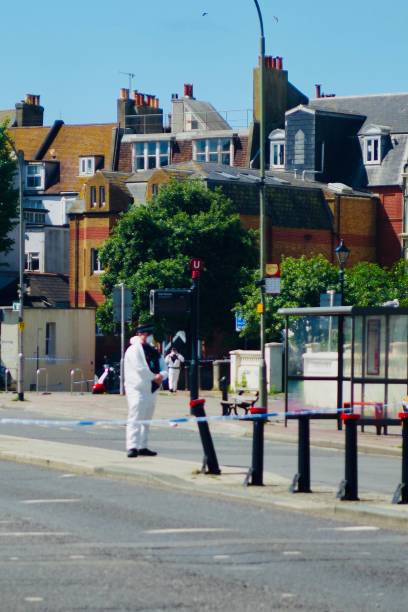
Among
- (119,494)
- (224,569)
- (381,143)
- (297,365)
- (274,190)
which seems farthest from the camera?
(381,143)

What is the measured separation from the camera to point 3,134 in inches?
2672

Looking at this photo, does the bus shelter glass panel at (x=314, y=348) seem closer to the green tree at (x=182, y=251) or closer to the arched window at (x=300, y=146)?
the green tree at (x=182, y=251)

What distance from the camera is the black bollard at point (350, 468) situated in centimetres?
1449

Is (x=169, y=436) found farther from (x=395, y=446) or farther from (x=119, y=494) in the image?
(x=119, y=494)

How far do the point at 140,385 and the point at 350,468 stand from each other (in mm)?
4623

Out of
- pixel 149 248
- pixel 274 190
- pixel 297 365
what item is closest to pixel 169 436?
pixel 297 365

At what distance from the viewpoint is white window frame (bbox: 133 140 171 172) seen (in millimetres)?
93188

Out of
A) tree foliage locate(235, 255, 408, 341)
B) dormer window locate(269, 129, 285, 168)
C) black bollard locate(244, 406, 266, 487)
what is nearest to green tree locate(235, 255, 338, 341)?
tree foliage locate(235, 255, 408, 341)

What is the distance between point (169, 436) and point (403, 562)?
15848mm

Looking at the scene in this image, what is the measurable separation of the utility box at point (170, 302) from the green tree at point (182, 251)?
1360 inches

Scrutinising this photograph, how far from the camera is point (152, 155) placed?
9356 centimetres

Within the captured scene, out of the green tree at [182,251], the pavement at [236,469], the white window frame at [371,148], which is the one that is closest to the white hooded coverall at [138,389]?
the pavement at [236,469]

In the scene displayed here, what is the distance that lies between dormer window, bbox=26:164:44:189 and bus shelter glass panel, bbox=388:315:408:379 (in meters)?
74.8

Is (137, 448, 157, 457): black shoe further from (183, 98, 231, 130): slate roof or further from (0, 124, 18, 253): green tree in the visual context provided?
(183, 98, 231, 130): slate roof
